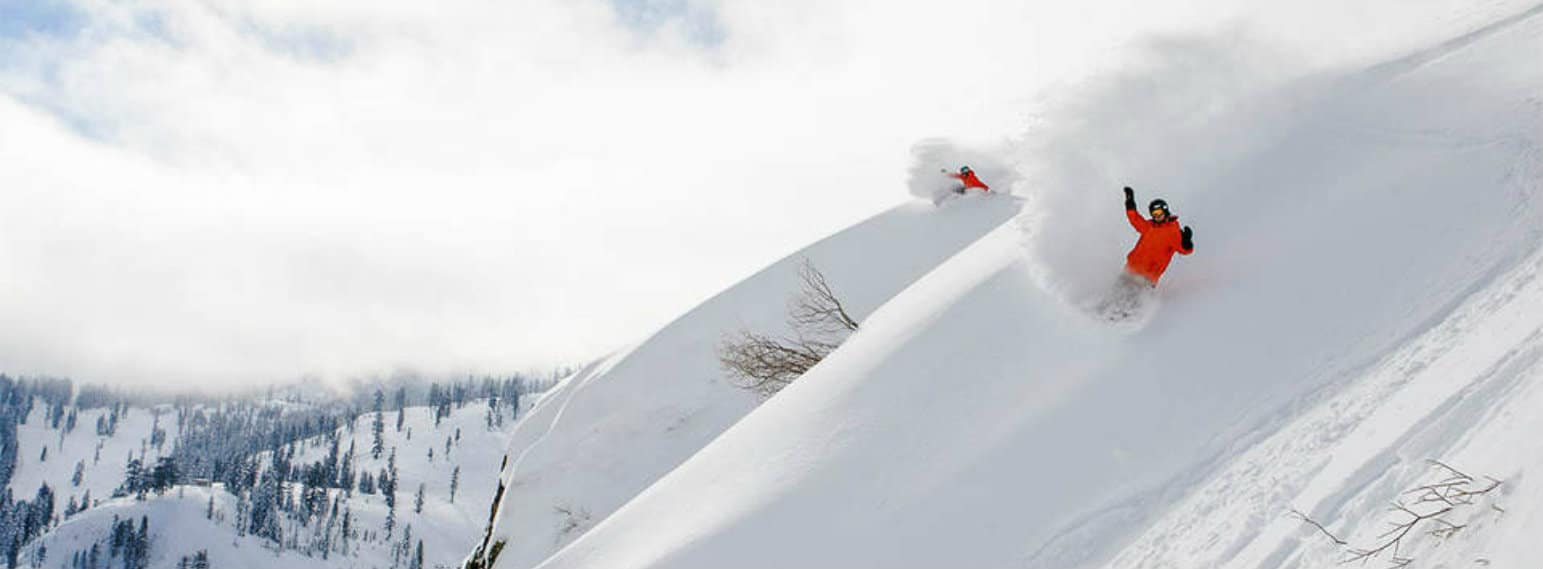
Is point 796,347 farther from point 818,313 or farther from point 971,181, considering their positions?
point 971,181

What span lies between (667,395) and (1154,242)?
41.6 feet

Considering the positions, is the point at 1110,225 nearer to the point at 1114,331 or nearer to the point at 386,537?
the point at 1114,331

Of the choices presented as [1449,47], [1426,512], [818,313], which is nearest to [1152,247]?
[1449,47]

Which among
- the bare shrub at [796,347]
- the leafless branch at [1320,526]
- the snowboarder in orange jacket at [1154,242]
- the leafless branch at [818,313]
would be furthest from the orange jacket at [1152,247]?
the leafless branch at [818,313]

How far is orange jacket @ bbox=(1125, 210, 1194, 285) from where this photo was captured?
8938mm

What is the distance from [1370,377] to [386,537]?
209 meters

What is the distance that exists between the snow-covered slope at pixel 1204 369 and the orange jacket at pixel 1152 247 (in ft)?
1.09

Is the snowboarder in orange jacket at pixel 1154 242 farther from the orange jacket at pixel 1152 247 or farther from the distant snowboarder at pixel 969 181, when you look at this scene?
the distant snowboarder at pixel 969 181

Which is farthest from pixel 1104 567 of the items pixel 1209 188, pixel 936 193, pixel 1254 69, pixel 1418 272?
pixel 936 193

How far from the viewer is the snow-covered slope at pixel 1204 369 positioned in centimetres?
601

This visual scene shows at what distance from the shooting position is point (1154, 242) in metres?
9.12

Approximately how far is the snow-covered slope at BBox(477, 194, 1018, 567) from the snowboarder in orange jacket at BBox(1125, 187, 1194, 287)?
32.4ft

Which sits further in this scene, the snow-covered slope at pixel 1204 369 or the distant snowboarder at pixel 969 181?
the distant snowboarder at pixel 969 181

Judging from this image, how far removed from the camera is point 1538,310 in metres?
6.00
